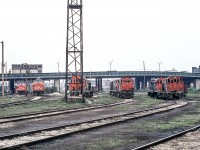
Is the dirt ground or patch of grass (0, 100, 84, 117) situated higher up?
the dirt ground

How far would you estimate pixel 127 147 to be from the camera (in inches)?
426

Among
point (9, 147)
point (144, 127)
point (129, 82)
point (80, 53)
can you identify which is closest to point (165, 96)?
point (129, 82)

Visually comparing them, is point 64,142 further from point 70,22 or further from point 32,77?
point 32,77

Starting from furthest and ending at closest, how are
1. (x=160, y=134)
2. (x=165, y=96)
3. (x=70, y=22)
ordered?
(x=165, y=96) < (x=70, y=22) < (x=160, y=134)

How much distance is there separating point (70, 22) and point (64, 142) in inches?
1057

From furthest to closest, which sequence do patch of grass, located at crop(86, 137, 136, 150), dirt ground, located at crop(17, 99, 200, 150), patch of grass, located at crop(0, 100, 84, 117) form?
patch of grass, located at crop(0, 100, 84, 117)
dirt ground, located at crop(17, 99, 200, 150)
patch of grass, located at crop(86, 137, 136, 150)

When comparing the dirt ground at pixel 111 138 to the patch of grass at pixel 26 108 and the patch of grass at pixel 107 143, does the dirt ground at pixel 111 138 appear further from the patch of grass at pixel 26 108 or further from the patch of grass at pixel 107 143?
the patch of grass at pixel 26 108

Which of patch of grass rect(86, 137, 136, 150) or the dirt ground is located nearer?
patch of grass rect(86, 137, 136, 150)

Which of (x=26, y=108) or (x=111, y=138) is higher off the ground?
(x=111, y=138)

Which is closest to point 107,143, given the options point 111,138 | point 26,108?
point 111,138

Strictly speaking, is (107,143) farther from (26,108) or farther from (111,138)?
(26,108)

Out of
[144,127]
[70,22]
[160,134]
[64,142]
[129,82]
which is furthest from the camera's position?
[129,82]

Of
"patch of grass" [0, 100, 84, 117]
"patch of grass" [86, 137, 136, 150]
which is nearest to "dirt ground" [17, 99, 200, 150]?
"patch of grass" [86, 137, 136, 150]

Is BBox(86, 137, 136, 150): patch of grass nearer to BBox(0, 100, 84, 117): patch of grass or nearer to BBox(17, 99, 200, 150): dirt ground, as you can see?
BBox(17, 99, 200, 150): dirt ground
